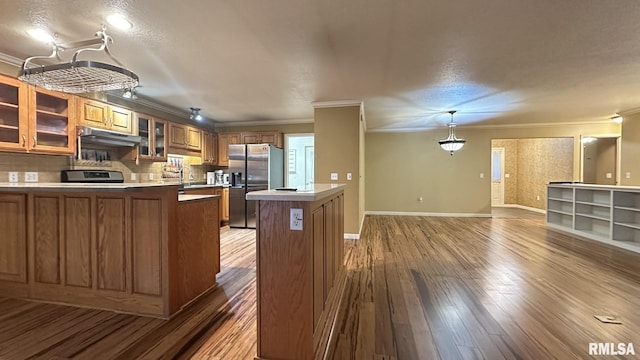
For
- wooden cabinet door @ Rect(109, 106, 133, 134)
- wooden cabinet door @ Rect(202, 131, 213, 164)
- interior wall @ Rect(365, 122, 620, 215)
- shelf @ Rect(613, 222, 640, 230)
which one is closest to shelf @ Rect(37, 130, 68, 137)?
wooden cabinet door @ Rect(109, 106, 133, 134)

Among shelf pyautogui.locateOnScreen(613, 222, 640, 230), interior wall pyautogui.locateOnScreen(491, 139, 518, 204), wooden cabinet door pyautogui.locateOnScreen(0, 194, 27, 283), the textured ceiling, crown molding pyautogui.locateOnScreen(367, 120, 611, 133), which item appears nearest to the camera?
the textured ceiling

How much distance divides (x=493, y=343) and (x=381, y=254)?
2119 millimetres

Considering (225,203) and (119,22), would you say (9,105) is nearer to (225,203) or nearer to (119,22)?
(119,22)

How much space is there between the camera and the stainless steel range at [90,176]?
3625mm

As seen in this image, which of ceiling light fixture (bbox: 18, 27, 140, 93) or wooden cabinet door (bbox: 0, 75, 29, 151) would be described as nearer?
ceiling light fixture (bbox: 18, 27, 140, 93)

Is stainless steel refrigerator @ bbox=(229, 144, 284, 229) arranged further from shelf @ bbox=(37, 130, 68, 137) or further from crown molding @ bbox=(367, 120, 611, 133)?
crown molding @ bbox=(367, 120, 611, 133)

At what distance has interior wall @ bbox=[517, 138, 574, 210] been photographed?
753 centimetres

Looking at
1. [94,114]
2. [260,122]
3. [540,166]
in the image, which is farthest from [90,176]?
[540,166]

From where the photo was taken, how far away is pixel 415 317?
2.20 m

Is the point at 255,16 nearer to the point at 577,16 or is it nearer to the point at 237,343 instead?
the point at 237,343

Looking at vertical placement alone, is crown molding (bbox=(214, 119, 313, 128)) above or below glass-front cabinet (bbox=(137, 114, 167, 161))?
above

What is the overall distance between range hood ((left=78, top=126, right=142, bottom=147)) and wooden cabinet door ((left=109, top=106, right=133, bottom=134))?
172 millimetres

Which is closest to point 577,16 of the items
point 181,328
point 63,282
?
point 181,328

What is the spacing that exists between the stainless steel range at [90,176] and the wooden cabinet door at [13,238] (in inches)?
49.6
